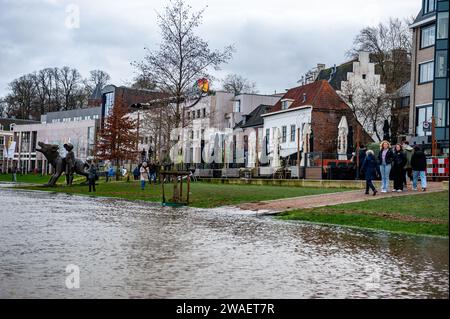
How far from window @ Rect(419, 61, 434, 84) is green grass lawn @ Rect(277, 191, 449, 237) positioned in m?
29.4

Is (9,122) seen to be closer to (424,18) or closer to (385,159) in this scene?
(424,18)

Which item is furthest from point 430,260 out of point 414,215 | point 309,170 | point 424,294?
point 309,170

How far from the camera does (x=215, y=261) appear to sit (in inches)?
364

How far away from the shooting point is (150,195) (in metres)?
30.5

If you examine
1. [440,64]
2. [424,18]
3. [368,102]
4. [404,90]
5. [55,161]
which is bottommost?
[55,161]

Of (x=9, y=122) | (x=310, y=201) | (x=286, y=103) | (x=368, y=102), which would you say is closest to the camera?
(x=310, y=201)

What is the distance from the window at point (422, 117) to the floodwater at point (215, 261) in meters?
35.5

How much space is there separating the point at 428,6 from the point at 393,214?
36.8m

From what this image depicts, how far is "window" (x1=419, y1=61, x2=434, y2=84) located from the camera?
48.2 m

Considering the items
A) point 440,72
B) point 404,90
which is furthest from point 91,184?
point 404,90

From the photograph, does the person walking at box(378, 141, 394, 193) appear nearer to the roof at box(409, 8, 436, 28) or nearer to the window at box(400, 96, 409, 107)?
the roof at box(409, 8, 436, 28)
